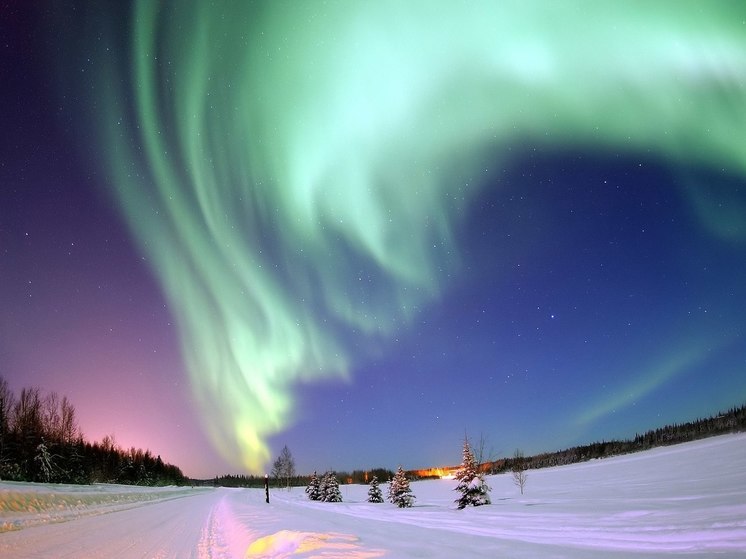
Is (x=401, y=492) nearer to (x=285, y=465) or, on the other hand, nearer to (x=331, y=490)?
Result: (x=331, y=490)

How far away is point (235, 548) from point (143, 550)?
245 centimetres

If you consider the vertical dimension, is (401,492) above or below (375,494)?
above

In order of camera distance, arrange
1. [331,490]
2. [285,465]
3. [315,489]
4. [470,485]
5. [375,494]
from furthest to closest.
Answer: [285,465], [315,489], [331,490], [375,494], [470,485]

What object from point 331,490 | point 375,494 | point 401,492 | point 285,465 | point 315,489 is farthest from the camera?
point 285,465

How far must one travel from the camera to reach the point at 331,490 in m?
44.5

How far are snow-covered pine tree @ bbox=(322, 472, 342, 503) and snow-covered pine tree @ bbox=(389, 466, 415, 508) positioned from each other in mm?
11490

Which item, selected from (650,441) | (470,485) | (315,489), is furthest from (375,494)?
(650,441)

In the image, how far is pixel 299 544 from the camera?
961 cm

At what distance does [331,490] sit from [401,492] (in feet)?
45.7

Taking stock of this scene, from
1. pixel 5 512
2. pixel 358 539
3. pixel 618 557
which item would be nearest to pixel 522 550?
pixel 618 557

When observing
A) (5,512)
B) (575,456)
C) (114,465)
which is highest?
(5,512)

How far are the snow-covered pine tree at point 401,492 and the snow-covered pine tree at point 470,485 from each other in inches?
252

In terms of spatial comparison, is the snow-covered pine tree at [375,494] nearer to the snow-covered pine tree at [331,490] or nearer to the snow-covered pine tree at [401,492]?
the snow-covered pine tree at [331,490]

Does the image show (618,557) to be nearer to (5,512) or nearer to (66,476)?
(5,512)
